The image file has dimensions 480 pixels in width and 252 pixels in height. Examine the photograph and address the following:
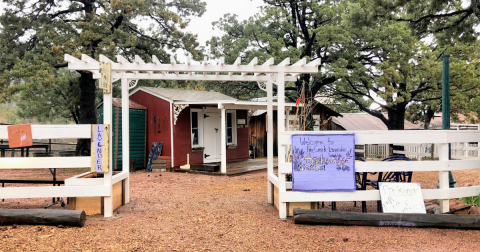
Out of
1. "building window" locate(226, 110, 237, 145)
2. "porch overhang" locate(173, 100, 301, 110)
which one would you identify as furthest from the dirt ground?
"building window" locate(226, 110, 237, 145)

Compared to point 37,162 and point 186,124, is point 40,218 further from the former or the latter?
point 186,124

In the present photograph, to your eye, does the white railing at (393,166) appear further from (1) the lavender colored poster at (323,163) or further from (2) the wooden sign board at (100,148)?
(2) the wooden sign board at (100,148)

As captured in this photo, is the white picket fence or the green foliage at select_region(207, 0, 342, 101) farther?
the green foliage at select_region(207, 0, 342, 101)

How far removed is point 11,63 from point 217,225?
1172 cm

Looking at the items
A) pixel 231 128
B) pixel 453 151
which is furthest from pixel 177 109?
pixel 453 151

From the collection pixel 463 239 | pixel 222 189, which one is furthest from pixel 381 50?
pixel 463 239

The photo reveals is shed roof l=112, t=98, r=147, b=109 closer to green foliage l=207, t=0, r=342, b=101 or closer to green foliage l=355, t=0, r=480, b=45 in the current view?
green foliage l=207, t=0, r=342, b=101

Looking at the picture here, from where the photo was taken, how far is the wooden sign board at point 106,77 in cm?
533

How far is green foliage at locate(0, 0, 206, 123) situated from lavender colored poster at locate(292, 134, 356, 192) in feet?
30.9

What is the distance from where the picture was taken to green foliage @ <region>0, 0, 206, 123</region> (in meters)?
12.0

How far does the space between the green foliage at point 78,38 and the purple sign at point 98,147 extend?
7.58 metres

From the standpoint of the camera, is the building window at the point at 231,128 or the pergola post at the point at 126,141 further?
the building window at the point at 231,128

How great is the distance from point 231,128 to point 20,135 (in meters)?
9.62

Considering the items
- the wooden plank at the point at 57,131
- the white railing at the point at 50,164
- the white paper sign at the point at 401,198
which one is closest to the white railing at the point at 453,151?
the white paper sign at the point at 401,198
